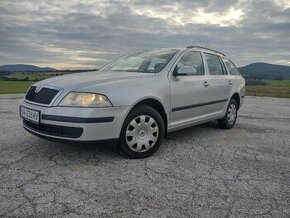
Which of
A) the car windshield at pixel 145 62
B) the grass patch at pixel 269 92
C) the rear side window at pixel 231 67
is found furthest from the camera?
the grass patch at pixel 269 92

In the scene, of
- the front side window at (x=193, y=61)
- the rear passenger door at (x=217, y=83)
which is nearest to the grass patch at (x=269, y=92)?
the rear passenger door at (x=217, y=83)

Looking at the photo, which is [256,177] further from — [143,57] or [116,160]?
[143,57]

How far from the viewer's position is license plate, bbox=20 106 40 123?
4.15 m

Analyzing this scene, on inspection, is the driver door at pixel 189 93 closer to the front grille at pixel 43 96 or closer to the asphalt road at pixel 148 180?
the asphalt road at pixel 148 180

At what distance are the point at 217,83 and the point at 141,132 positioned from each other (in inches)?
96.7

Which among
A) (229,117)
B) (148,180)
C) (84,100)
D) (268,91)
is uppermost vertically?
(84,100)

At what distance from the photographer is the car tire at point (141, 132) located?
169 inches

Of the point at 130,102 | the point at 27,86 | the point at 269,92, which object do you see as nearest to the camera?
the point at 130,102

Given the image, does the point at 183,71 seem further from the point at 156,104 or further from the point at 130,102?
Answer: the point at 130,102

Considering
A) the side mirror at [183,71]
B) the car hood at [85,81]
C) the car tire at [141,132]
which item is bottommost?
the car tire at [141,132]

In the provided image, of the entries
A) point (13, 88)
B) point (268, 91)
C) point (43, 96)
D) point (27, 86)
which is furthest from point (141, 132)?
point (268, 91)

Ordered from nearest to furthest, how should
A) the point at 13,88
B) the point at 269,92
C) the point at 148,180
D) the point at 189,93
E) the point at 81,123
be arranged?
the point at 148,180 < the point at 81,123 < the point at 189,93 < the point at 13,88 < the point at 269,92

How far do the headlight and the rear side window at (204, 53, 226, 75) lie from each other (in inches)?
112

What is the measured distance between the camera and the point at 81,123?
12.7 feet
